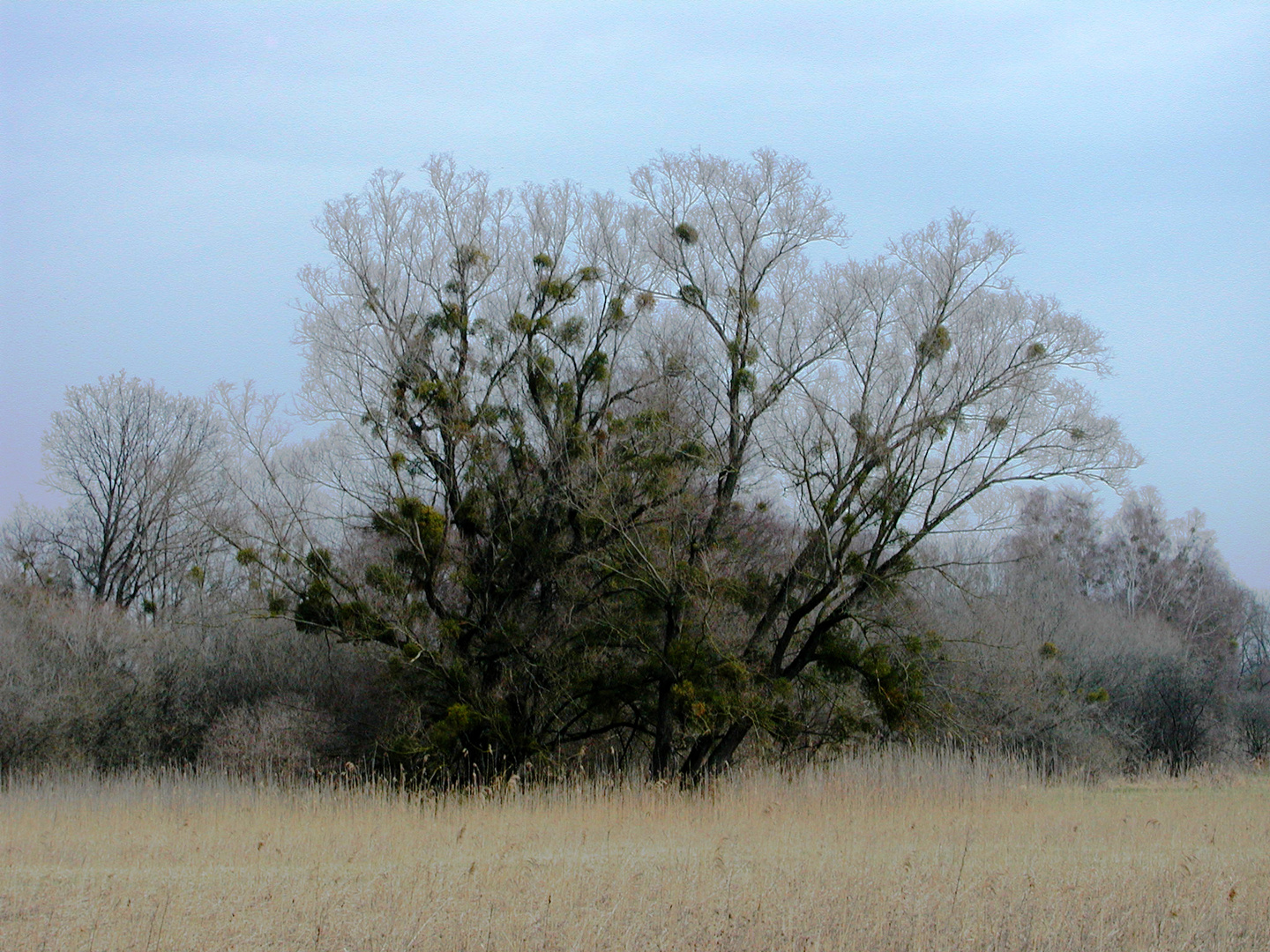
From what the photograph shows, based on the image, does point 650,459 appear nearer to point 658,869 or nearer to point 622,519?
point 622,519

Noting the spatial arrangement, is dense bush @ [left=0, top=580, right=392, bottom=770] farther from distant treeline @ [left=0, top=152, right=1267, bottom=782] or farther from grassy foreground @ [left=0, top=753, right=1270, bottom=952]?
grassy foreground @ [left=0, top=753, right=1270, bottom=952]

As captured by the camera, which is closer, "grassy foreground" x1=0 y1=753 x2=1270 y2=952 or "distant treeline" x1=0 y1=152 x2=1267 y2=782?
"grassy foreground" x1=0 y1=753 x2=1270 y2=952

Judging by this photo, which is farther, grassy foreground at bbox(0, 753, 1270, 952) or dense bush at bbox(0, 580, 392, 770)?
dense bush at bbox(0, 580, 392, 770)

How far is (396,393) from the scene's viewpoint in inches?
837

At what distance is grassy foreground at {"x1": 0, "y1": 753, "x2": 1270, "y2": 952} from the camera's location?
732cm

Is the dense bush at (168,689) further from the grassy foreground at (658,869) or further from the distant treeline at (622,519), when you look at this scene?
the grassy foreground at (658,869)

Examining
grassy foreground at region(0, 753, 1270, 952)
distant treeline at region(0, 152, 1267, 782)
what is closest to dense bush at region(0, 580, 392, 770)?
distant treeline at region(0, 152, 1267, 782)

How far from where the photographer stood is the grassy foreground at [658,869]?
7.32 meters

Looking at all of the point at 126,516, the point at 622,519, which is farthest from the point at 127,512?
the point at 622,519

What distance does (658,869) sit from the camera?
31.0ft

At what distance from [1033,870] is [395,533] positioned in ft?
47.7

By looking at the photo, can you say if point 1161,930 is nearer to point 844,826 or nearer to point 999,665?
point 844,826

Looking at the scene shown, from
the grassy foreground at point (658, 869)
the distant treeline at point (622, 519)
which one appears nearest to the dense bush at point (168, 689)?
the distant treeline at point (622, 519)

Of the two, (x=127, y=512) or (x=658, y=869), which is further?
(x=127, y=512)
